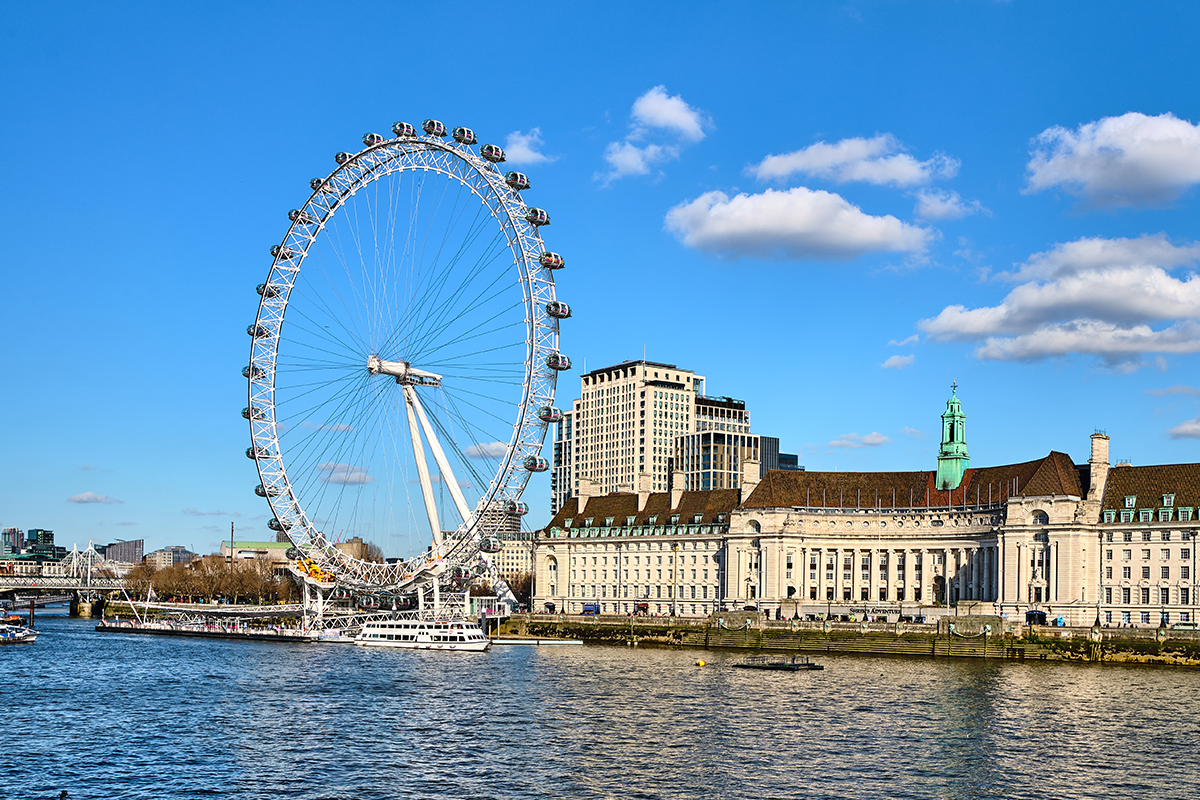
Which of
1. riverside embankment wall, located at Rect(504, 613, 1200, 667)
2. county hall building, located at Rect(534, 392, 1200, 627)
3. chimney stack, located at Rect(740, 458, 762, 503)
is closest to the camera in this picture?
riverside embankment wall, located at Rect(504, 613, 1200, 667)

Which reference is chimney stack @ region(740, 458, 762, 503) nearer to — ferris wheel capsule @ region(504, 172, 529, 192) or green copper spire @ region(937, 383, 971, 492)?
green copper spire @ region(937, 383, 971, 492)

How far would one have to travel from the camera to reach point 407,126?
381 feet

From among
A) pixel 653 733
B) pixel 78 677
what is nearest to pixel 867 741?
pixel 653 733

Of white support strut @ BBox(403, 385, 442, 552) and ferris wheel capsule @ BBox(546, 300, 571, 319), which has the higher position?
ferris wheel capsule @ BBox(546, 300, 571, 319)

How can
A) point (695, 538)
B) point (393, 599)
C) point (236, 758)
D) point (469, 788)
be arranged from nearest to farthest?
1. point (469, 788)
2. point (236, 758)
3. point (393, 599)
4. point (695, 538)

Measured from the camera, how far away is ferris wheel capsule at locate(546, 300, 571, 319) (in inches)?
4702

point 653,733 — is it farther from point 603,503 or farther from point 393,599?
point 603,503

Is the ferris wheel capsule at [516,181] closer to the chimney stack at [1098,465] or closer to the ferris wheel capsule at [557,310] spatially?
the ferris wheel capsule at [557,310]

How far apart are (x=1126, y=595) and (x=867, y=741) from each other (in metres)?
79.1

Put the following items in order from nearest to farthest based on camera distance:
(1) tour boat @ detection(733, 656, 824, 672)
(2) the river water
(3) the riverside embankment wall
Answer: (2) the river water
(1) tour boat @ detection(733, 656, 824, 672)
(3) the riverside embankment wall

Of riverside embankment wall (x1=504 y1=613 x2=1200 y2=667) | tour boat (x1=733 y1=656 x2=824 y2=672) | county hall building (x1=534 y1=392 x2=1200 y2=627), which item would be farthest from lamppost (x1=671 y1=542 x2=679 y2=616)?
tour boat (x1=733 y1=656 x2=824 y2=672)

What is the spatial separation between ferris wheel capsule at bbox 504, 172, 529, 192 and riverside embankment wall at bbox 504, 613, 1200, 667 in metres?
51.4

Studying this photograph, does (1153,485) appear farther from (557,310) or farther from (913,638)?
(557,310)

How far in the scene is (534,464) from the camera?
124m
